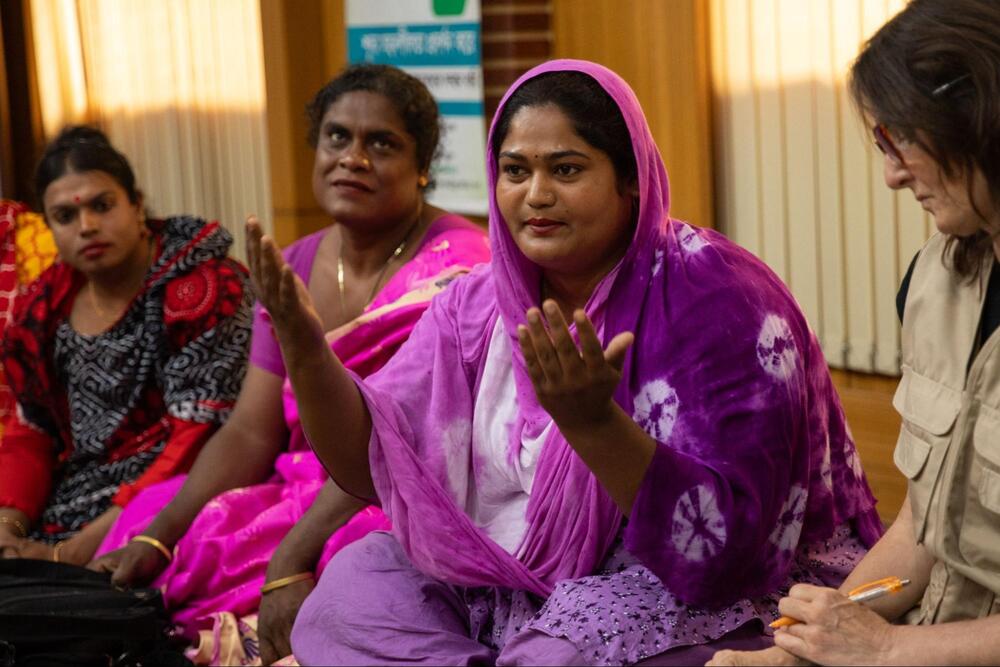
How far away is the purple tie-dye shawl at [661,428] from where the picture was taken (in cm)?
213

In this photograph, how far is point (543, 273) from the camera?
2531 mm

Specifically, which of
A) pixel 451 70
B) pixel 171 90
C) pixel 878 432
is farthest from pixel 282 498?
pixel 171 90

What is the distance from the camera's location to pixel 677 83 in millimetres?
4227

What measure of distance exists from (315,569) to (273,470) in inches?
23.1

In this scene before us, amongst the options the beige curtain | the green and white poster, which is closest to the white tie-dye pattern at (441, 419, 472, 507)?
the green and white poster

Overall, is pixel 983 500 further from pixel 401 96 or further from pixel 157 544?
pixel 157 544

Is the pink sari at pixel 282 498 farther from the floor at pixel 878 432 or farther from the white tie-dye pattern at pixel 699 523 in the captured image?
the floor at pixel 878 432

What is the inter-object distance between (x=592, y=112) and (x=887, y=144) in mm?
624

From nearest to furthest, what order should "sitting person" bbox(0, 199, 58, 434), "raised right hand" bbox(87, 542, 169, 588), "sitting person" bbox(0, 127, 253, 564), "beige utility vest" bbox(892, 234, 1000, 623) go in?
"beige utility vest" bbox(892, 234, 1000, 623), "raised right hand" bbox(87, 542, 169, 588), "sitting person" bbox(0, 127, 253, 564), "sitting person" bbox(0, 199, 58, 434)

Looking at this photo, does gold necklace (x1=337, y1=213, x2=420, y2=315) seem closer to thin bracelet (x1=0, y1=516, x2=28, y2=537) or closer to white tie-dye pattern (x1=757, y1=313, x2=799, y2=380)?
thin bracelet (x1=0, y1=516, x2=28, y2=537)

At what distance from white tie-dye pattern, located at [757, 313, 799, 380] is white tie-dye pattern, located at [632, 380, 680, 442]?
16 cm

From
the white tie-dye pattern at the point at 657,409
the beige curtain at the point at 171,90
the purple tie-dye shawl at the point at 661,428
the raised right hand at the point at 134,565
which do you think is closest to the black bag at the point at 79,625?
the raised right hand at the point at 134,565

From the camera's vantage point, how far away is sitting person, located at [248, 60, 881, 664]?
6.96 ft

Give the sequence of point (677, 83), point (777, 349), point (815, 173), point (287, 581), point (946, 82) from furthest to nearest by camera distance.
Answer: point (677, 83), point (815, 173), point (287, 581), point (777, 349), point (946, 82)
